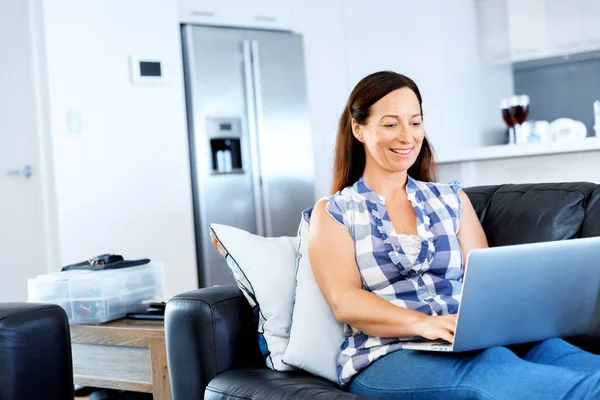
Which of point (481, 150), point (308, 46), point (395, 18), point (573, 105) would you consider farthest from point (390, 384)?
point (573, 105)

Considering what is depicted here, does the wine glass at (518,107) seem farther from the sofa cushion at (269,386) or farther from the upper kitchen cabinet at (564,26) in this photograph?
the sofa cushion at (269,386)

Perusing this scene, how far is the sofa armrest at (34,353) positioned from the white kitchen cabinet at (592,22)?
4.82 metres

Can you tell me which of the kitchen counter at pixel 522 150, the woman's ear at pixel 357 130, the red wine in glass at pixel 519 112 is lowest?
the kitchen counter at pixel 522 150

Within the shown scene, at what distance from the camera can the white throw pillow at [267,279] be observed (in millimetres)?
1963

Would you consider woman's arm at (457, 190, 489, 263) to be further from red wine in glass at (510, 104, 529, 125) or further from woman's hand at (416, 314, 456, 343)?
red wine in glass at (510, 104, 529, 125)

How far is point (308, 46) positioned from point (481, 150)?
5.90 feet

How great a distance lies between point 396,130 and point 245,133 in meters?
3.07

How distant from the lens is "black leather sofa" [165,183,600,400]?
1.90 m

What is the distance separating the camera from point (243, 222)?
491 centimetres

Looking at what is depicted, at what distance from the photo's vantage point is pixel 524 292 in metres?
1.53

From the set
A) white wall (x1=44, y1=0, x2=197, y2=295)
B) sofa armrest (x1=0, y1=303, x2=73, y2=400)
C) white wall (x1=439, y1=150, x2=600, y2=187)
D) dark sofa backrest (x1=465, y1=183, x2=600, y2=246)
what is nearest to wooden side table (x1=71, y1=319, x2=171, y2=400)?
sofa armrest (x1=0, y1=303, x2=73, y2=400)

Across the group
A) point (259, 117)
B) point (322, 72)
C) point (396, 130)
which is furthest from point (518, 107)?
point (396, 130)

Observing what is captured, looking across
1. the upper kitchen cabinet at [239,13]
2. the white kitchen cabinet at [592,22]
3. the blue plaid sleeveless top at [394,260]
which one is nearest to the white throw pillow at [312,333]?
the blue plaid sleeveless top at [394,260]

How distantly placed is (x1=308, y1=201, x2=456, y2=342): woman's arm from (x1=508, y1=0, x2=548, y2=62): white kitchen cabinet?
15.1 ft
